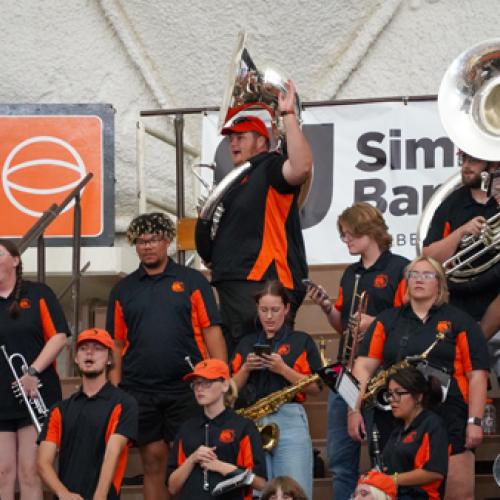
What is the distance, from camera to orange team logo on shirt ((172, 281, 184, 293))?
10.8 metres

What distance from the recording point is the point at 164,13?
15.2 m

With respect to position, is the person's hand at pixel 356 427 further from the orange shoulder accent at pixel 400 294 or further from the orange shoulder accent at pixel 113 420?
the orange shoulder accent at pixel 113 420

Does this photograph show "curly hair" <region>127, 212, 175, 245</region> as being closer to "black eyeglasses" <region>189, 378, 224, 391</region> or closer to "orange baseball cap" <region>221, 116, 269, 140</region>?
"orange baseball cap" <region>221, 116, 269, 140</region>

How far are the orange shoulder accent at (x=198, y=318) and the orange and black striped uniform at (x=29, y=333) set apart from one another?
0.77m

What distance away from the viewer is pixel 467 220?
10.7 metres

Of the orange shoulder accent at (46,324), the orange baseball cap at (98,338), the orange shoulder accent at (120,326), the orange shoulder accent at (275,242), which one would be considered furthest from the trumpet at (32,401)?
the orange shoulder accent at (275,242)

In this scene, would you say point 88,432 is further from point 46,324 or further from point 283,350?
point 283,350

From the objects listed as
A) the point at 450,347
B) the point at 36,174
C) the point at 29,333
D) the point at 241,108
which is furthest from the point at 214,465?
the point at 36,174

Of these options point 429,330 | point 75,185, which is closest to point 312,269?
point 75,185

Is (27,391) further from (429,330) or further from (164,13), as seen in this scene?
(164,13)

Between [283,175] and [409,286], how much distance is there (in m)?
1.07

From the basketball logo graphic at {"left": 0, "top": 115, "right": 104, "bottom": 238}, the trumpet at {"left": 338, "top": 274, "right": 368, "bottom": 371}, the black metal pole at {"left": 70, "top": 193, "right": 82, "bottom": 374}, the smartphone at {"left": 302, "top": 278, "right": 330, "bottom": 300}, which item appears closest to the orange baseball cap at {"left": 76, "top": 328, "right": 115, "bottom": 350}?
the smartphone at {"left": 302, "top": 278, "right": 330, "bottom": 300}

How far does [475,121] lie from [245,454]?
2726 mm

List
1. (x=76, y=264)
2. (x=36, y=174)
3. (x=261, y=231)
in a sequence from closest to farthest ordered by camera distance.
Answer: (x=261, y=231), (x=76, y=264), (x=36, y=174)
